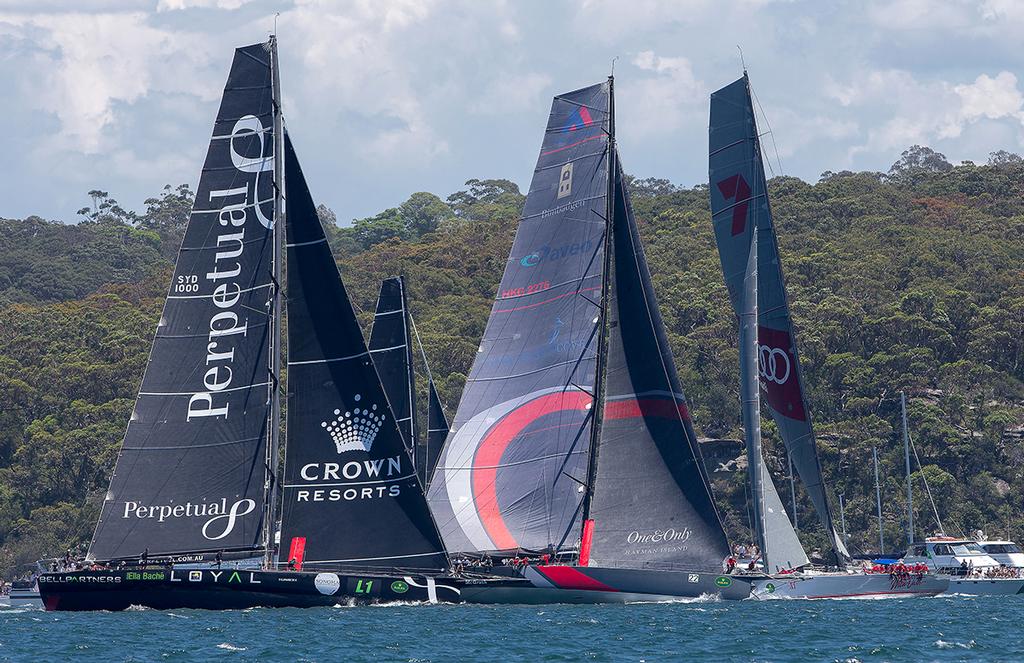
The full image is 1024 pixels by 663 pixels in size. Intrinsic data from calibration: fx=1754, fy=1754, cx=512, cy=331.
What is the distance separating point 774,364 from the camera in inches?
1704

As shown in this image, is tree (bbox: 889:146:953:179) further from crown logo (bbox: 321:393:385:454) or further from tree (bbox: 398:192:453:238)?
crown logo (bbox: 321:393:385:454)

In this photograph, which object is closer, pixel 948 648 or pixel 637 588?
pixel 948 648

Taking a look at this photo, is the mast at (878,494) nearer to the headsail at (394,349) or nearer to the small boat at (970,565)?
the small boat at (970,565)

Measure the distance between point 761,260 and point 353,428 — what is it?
11941 mm

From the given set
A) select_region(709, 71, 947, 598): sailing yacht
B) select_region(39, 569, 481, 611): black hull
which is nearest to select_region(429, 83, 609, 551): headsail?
select_region(709, 71, 947, 598): sailing yacht

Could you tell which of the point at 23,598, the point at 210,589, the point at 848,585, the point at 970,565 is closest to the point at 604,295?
the point at 848,585

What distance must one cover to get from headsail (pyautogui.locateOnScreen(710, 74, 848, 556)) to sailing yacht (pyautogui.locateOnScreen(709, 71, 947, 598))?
25 millimetres

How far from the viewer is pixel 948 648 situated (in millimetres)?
31406

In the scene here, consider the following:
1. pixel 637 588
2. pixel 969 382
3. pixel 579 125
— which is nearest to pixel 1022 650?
pixel 637 588

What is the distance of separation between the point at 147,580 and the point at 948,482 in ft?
136

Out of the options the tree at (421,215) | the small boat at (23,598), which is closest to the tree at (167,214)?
the tree at (421,215)

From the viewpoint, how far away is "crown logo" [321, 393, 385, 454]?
36.8m

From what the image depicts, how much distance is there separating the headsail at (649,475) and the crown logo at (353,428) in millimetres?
5888

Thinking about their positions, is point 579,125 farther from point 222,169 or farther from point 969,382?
point 969,382
